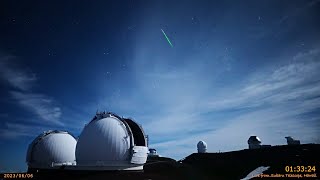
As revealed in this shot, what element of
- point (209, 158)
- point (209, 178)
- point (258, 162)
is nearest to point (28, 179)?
Answer: point (209, 178)

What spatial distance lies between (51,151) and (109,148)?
1217 cm

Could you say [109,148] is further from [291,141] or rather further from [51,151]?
[291,141]

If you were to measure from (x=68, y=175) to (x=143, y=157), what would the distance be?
28.6ft

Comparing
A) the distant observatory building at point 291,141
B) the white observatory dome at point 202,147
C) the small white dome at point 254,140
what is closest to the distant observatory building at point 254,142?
the small white dome at point 254,140

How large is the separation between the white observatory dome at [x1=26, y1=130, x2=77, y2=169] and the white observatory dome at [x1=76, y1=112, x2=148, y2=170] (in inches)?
274

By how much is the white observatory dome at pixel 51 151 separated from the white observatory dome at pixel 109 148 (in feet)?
22.8

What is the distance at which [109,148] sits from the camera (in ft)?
79.3

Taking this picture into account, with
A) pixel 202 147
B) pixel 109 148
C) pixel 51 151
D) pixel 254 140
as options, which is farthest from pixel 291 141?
pixel 51 151

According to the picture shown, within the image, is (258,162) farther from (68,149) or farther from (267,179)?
(68,149)

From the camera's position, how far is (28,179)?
93.6 feet

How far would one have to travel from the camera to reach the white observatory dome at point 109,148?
24.0 metres

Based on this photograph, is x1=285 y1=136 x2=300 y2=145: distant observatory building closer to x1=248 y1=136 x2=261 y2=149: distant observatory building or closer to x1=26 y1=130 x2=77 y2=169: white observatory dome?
x1=248 y1=136 x2=261 y2=149: distant observatory building

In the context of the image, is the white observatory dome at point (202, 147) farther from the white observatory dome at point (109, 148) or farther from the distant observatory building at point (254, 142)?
the white observatory dome at point (109, 148)

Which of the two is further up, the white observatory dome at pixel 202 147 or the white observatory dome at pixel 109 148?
the white observatory dome at pixel 109 148
